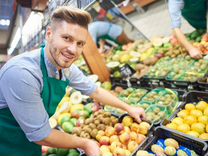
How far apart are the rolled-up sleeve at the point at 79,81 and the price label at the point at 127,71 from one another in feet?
4.18

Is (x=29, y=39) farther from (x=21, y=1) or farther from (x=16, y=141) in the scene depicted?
(x=16, y=141)

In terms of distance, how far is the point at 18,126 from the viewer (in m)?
1.72

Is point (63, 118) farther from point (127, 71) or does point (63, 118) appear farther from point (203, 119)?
point (203, 119)

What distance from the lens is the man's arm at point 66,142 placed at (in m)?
1.51

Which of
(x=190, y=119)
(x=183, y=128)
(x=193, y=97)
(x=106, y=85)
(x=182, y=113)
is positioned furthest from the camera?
(x=106, y=85)

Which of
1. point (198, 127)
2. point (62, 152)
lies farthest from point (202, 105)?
point (62, 152)

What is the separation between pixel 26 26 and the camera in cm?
460

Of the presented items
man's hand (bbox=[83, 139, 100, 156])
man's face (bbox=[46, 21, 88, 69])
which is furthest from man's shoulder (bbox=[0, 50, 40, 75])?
man's hand (bbox=[83, 139, 100, 156])

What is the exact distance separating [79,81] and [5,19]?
354 centimetres

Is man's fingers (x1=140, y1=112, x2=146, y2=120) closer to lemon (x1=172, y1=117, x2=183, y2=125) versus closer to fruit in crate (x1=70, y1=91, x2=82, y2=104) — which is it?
lemon (x1=172, y1=117, x2=183, y2=125)

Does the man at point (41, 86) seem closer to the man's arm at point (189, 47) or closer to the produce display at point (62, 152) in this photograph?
the produce display at point (62, 152)

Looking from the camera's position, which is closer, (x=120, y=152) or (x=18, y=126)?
(x=18, y=126)

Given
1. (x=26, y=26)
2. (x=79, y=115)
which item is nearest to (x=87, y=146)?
(x=79, y=115)

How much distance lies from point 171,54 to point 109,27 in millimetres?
1697
